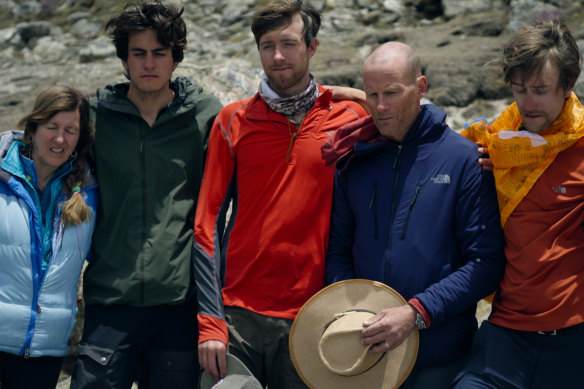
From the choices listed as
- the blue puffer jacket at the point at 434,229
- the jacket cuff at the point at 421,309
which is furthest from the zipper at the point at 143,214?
the jacket cuff at the point at 421,309

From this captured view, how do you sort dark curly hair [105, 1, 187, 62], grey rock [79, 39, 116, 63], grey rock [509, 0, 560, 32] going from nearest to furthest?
dark curly hair [105, 1, 187, 62]
grey rock [509, 0, 560, 32]
grey rock [79, 39, 116, 63]

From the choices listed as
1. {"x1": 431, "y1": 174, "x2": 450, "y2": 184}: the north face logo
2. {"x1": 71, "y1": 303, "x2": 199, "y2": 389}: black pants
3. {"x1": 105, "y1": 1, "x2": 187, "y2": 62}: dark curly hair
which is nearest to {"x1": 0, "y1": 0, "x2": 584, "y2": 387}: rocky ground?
{"x1": 71, "y1": 303, "x2": 199, "y2": 389}: black pants

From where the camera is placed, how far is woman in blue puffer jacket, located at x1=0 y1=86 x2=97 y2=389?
4.37m

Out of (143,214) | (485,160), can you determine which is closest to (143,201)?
(143,214)

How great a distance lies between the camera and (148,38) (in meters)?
4.77

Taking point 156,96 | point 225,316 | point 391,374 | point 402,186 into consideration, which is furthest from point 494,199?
point 156,96

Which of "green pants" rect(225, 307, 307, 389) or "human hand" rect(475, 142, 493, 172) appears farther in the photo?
"green pants" rect(225, 307, 307, 389)

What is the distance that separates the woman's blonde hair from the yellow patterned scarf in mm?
Answer: 2770

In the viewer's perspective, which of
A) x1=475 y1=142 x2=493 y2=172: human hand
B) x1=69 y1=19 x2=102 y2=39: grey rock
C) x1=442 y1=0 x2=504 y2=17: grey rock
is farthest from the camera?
x1=69 y1=19 x2=102 y2=39: grey rock

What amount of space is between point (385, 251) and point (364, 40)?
39.1 ft

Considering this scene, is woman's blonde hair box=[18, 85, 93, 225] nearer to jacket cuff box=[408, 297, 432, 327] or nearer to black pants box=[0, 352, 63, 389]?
black pants box=[0, 352, 63, 389]

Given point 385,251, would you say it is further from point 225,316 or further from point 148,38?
point 148,38

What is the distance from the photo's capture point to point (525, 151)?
Answer: 12.8 ft

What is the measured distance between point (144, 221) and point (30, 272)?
0.82 metres
